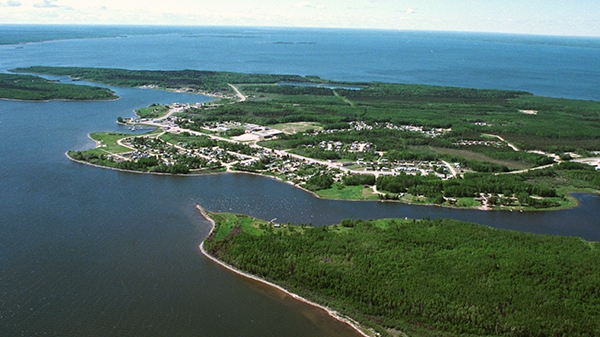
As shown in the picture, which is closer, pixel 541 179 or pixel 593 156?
pixel 541 179

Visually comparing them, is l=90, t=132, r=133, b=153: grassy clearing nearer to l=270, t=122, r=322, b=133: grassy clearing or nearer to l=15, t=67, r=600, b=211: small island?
l=15, t=67, r=600, b=211: small island

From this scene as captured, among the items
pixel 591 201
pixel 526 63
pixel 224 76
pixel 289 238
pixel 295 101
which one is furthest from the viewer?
pixel 526 63

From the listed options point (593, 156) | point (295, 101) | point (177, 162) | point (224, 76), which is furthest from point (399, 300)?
point (224, 76)

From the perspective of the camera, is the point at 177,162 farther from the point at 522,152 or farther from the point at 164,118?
the point at 522,152

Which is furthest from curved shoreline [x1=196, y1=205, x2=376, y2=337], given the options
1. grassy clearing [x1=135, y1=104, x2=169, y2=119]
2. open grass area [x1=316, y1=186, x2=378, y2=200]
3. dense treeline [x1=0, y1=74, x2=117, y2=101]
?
dense treeline [x1=0, y1=74, x2=117, y2=101]

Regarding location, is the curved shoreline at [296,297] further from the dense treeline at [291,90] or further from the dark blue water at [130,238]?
the dense treeline at [291,90]

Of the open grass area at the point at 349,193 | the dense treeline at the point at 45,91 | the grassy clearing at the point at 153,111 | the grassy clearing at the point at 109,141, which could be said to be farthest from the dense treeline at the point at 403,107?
the open grass area at the point at 349,193

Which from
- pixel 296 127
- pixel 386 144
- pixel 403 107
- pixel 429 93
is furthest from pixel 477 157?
pixel 429 93

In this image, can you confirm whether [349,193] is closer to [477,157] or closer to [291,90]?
[477,157]
